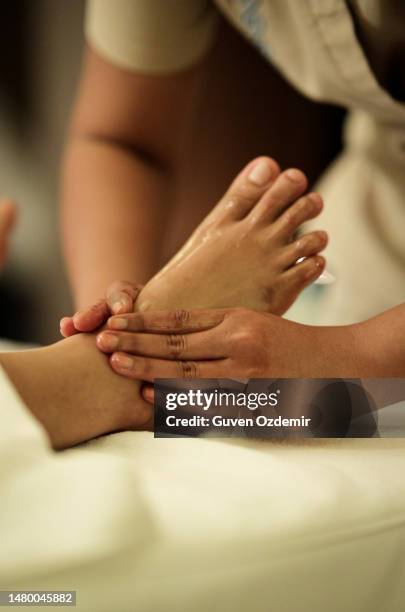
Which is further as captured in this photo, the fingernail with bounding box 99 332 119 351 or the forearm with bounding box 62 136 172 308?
the forearm with bounding box 62 136 172 308

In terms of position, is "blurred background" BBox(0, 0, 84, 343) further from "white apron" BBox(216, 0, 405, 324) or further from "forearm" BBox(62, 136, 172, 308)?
"white apron" BBox(216, 0, 405, 324)

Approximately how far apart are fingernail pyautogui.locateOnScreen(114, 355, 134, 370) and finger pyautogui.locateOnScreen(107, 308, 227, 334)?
0.7 inches

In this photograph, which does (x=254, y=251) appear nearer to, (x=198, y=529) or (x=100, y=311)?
(x=100, y=311)

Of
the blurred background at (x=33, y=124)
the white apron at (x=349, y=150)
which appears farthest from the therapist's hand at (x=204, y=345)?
the blurred background at (x=33, y=124)

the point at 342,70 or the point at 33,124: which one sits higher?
the point at 342,70

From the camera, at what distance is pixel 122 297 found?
1.71 feet

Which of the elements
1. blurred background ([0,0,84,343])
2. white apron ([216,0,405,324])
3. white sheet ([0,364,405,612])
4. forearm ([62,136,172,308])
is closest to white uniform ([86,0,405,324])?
A: white apron ([216,0,405,324])

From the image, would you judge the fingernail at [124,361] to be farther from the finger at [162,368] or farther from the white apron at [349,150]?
the white apron at [349,150]

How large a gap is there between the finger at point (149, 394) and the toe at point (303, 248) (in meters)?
0.15

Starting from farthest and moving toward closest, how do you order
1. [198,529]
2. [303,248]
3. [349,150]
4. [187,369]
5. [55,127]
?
[55,127] < [349,150] < [303,248] < [187,369] < [198,529]

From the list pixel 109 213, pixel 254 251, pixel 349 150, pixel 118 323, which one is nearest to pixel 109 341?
pixel 118 323

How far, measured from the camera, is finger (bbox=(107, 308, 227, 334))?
488 mm

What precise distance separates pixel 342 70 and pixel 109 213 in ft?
0.84

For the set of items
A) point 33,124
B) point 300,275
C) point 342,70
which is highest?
point 342,70
